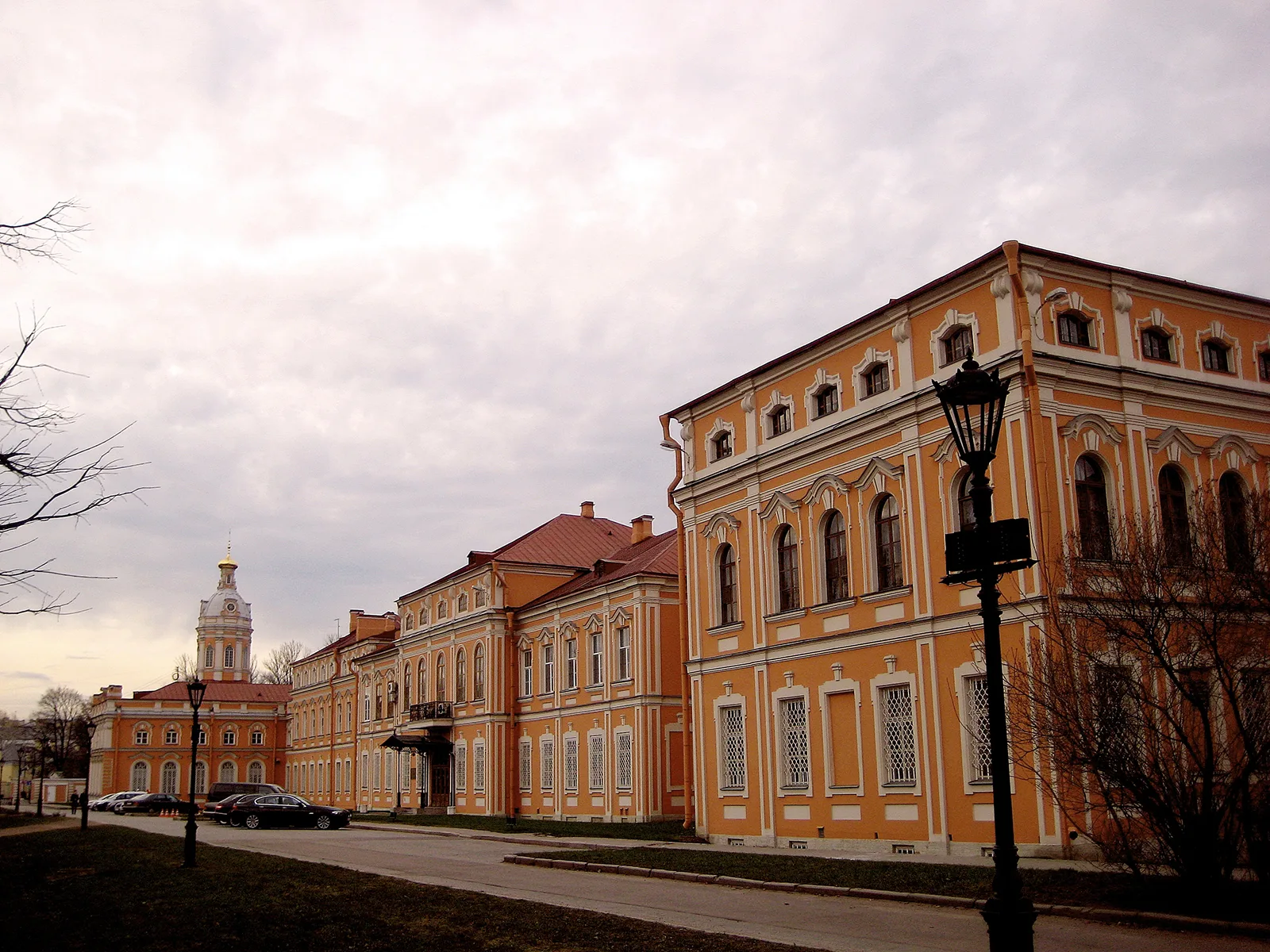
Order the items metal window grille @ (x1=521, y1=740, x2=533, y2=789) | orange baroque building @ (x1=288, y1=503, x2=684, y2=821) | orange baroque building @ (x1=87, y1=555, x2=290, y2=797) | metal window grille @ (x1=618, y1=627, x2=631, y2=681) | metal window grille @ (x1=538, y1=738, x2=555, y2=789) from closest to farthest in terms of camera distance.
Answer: orange baroque building @ (x1=288, y1=503, x2=684, y2=821), metal window grille @ (x1=618, y1=627, x2=631, y2=681), metal window grille @ (x1=538, y1=738, x2=555, y2=789), metal window grille @ (x1=521, y1=740, x2=533, y2=789), orange baroque building @ (x1=87, y1=555, x2=290, y2=797)

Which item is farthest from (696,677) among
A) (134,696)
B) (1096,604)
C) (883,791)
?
(134,696)

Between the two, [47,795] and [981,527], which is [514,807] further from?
[47,795]

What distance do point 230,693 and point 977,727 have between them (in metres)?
90.2

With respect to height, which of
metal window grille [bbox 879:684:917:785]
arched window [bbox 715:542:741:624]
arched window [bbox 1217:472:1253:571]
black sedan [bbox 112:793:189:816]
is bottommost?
black sedan [bbox 112:793:189:816]

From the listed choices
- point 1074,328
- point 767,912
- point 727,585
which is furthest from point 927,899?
point 727,585

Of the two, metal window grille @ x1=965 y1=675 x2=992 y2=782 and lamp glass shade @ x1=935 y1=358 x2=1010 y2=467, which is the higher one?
lamp glass shade @ x1=935 y1=358 x2=1010 y2=467

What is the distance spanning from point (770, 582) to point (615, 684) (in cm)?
1513

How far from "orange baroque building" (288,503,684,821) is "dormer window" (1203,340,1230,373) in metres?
20.5

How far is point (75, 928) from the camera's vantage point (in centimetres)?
1246

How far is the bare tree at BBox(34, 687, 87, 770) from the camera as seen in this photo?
117m

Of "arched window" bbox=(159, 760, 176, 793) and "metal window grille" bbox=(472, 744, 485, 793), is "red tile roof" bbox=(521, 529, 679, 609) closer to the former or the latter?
"metal window grille" bbox=(472, 744, 485, 793)

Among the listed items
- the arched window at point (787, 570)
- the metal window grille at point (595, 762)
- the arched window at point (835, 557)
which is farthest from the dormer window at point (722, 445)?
the metal window grille at point (595, 762)

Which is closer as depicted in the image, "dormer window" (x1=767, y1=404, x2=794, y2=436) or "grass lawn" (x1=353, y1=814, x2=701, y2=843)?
"dormer window" (x1=767, y1=404, x2=794, y2=436)

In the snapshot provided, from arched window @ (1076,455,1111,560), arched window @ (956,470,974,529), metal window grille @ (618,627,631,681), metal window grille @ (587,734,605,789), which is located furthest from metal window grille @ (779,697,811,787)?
metal window grille @ (587,734,605,789)
